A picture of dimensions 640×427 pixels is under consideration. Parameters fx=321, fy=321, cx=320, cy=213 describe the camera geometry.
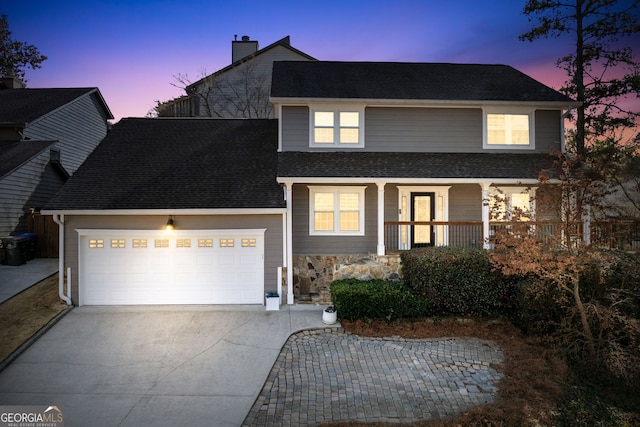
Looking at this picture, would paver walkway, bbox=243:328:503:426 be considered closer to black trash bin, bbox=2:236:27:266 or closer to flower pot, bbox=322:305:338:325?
flower pot, bbox=322:305:338:325

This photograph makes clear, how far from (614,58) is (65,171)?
78.7ft

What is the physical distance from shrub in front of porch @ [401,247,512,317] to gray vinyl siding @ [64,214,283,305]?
3878 mm

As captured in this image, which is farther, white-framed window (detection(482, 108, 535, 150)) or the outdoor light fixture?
white-framed window (detection(482, 108, 535, 150))

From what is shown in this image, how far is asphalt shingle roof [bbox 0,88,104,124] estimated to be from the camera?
14531mm

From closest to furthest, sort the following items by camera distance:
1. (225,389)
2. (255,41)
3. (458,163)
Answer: (225,389) < (458,163) < (255,41)

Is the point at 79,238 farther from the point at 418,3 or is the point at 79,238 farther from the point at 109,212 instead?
the point at 418,3

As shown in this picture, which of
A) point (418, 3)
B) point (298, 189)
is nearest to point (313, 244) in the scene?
point (298, 189)

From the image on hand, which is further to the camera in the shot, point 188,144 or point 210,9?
point 210,9

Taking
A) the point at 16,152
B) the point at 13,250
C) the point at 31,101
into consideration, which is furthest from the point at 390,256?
the point at 31,101

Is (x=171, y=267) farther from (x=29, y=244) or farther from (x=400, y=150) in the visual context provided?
(x=400, y=150)

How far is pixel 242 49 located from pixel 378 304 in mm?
20572

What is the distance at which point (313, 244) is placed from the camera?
1044cm

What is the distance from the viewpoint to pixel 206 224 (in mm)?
9094

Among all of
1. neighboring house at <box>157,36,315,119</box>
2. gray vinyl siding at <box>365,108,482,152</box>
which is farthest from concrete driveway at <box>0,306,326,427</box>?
neighboring house at <box>157,36,315,119</box>
